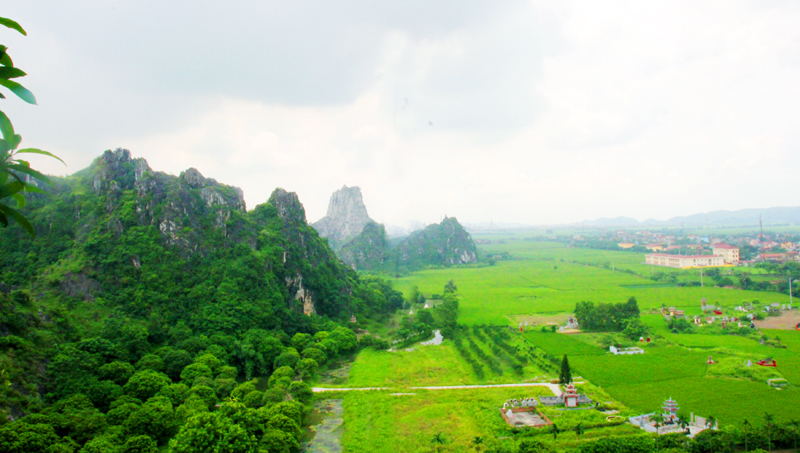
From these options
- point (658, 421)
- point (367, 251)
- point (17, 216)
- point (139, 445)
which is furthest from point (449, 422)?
point (367, 251)

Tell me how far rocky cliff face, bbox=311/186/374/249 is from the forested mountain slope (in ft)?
217

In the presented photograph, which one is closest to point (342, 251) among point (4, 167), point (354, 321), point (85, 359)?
point (354, 321)

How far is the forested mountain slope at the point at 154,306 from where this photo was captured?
16.0m

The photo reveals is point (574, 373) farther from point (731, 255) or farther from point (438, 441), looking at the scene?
point (731, 255)

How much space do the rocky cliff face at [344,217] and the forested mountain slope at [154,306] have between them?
66260 millimetres

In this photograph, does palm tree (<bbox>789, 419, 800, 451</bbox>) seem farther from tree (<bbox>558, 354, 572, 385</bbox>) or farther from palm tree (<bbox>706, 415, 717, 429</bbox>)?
tree (<bbox>558, 354, 572, 385</bbox>)

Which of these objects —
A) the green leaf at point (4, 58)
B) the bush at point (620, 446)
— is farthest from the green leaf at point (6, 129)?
the bush at point (620, 446)

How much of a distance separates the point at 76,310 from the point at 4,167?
27.2 m

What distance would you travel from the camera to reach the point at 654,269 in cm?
5978

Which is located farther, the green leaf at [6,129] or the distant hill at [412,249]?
the distant hill at [412,249]

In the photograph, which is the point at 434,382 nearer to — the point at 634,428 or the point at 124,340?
the point at 634,428

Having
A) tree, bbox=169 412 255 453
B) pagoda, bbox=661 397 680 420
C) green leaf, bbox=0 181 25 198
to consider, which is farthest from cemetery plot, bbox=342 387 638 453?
green leaf, bbox=0 181 25 198

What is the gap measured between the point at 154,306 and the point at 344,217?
84.7m

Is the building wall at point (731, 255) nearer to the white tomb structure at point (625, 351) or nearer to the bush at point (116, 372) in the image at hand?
the white tomb structure at point (625, 351)
